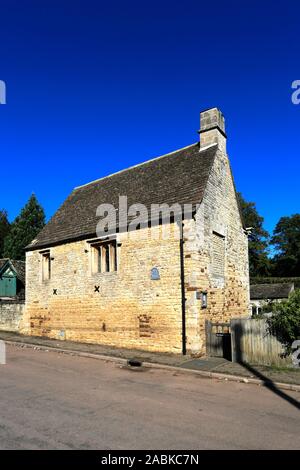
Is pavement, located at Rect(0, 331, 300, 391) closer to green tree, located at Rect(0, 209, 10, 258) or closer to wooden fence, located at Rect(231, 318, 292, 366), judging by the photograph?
wooden fence, located at Rect(231, 318, 292, 366)

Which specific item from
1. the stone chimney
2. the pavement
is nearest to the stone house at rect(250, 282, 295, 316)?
the stone chimney

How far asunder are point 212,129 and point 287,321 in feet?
30.4

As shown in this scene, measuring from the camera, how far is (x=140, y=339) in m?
15.0

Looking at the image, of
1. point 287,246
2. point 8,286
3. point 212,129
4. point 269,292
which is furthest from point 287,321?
point 287,246

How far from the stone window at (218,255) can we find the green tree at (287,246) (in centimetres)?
5038

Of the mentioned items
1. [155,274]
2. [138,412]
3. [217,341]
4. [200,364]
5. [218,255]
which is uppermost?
[218,255]

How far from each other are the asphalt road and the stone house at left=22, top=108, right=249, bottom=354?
3.54 metres

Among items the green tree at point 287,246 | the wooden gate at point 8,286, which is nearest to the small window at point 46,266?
the wooden gate at point 8,286

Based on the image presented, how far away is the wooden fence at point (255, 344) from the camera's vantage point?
38.7 ft

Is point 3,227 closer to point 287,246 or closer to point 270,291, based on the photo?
point 270,291

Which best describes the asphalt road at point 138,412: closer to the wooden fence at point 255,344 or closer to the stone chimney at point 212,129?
the wooden fence at point 255,344

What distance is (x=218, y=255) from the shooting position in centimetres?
1598
